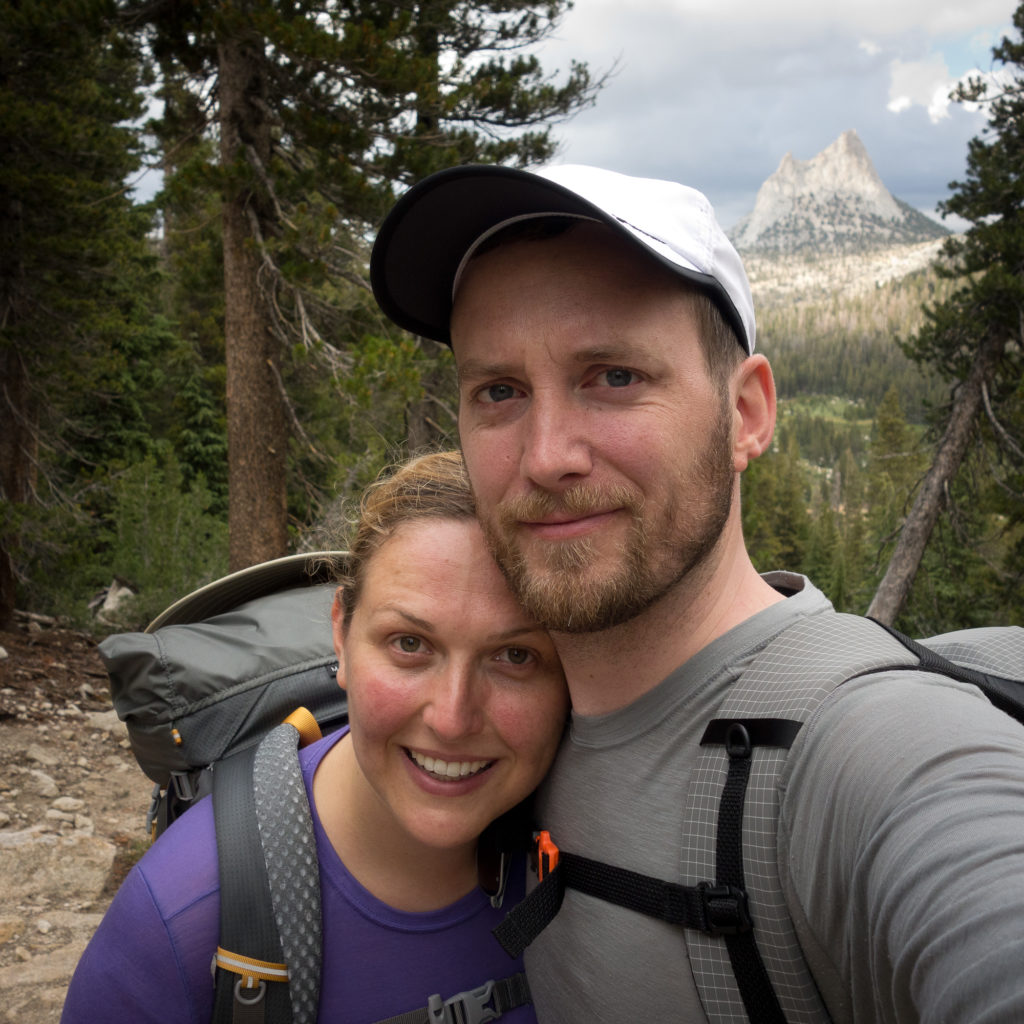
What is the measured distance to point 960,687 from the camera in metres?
1.19

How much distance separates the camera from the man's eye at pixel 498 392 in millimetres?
1675

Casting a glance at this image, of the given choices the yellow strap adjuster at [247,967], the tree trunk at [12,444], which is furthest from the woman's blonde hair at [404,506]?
the tree trunk at [12,444]

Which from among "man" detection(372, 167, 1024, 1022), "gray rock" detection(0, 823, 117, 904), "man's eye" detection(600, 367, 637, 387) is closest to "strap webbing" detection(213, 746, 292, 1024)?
"man" detection(372, 167, 1024, 1022)

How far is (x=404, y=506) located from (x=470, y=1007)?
107 centimetres

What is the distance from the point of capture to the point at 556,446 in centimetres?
152

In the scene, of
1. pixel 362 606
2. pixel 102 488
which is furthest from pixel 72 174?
pixel 362 606

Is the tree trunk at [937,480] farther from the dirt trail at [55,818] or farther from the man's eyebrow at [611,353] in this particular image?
the man's eyebrow at [611,353]

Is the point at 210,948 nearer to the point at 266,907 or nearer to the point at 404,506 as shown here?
the point at 266,907

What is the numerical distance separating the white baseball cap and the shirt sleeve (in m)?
0.78

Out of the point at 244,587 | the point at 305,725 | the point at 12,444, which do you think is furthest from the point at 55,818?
the point at 12,444

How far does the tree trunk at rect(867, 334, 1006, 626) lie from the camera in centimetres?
1352

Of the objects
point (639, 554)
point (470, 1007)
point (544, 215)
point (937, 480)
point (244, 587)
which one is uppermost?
point (544, 215)

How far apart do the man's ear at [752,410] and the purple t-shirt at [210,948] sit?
113 centimetres

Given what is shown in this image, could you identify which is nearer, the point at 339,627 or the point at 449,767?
the point at 449,767
